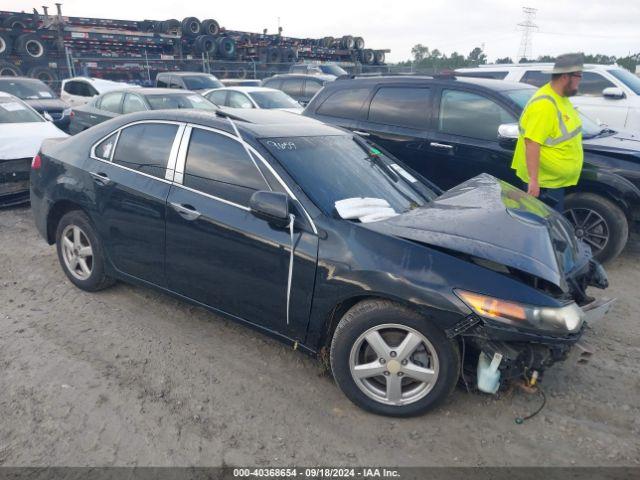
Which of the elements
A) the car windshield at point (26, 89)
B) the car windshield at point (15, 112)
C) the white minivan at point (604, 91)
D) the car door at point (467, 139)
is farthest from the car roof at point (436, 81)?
the car windshield at point (26, 89)

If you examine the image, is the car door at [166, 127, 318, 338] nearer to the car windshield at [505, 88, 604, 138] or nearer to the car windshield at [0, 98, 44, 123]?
the car windshield at [505, 88, 604, 138]

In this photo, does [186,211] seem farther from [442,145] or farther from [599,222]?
[599,222]

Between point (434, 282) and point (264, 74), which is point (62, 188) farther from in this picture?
point (264, 74)

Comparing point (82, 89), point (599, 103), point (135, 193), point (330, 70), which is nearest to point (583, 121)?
point (599, 103)

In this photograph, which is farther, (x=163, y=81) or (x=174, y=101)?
(x=163, y=81)

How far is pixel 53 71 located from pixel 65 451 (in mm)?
19535

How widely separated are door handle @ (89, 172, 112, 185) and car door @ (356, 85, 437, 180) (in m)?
3.26

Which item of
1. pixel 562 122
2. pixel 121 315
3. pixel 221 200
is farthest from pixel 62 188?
pixel 562 122

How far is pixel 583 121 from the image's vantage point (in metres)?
5.59

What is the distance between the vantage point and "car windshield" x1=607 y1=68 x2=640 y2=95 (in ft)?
28.9

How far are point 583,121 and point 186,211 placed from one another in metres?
4.58

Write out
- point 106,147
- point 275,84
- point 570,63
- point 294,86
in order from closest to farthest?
point 106,147 < point 570,63 < point 294,86 < point 275,84

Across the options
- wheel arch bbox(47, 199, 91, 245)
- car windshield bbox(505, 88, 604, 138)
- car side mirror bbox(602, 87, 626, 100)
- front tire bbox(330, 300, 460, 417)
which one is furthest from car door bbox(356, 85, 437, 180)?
car side mirror bbox(602, 87, 626, 100)

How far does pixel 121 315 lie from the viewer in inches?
159
